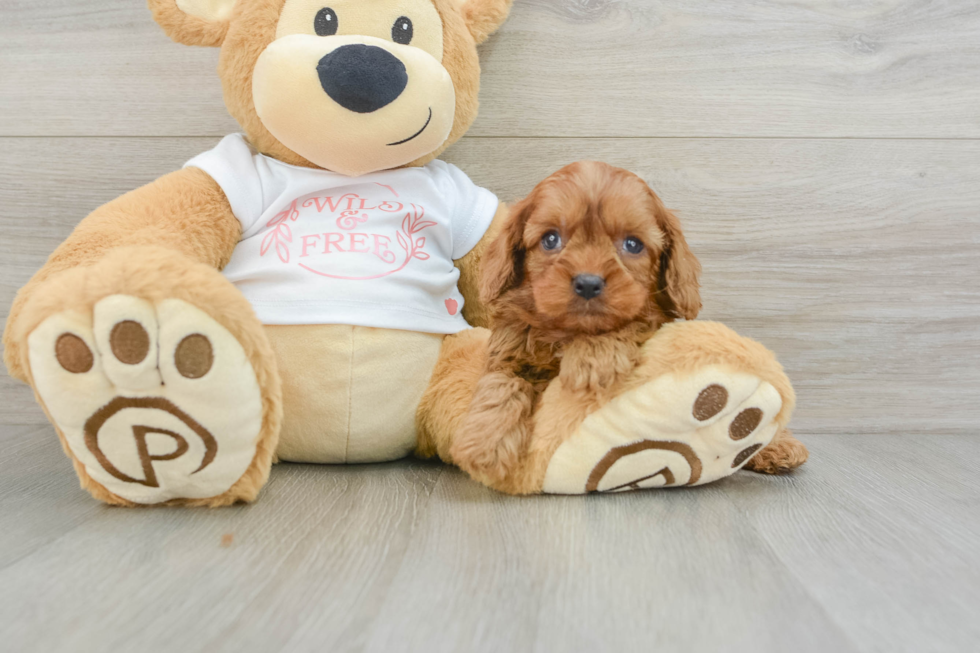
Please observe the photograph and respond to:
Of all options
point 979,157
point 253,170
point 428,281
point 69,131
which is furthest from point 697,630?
point 69,131

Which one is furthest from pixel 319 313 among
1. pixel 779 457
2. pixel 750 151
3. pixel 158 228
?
pixel 750 151

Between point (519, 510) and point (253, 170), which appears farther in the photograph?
point (253, 170)

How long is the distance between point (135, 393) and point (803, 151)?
1.05 m

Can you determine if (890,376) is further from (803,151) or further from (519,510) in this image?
(519,510)

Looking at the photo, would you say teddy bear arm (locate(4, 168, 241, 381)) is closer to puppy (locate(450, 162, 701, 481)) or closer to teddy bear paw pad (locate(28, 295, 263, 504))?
teddy bear paw pad (locate(28, 295, 263, 504))

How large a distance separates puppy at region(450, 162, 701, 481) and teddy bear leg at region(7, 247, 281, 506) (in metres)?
0.24

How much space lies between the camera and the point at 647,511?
0.77 metres

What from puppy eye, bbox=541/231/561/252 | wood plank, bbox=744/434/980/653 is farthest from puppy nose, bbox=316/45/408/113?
wood plank, bbox=744/434/980/653

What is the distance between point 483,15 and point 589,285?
506 mm

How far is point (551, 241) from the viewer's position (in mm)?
773

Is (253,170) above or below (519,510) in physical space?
above

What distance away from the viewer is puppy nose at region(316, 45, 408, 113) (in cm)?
82

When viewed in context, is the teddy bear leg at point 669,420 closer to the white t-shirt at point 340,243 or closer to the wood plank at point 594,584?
the wood plank at point 594,584

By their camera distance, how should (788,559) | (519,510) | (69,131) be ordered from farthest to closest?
(69,131)
(519,510)
(788,559)
